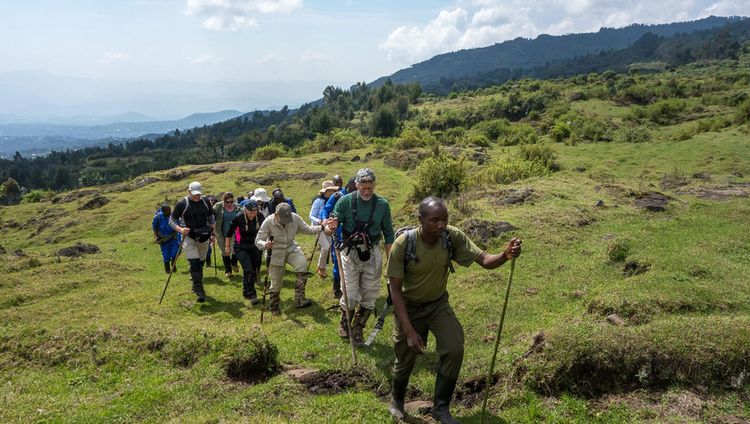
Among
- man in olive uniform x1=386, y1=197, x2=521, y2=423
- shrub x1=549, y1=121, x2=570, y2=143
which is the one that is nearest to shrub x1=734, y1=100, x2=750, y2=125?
shrub x1=549, y1=121, x2=570, y2=143

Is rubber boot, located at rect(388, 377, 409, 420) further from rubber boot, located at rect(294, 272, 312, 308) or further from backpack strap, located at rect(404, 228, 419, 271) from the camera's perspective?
rubber boot, located at rect(294, 272, 312, 308)

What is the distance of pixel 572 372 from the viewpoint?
6.55m

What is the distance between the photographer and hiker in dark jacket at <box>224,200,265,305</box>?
12545 millimetres

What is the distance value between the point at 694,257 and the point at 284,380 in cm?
1003

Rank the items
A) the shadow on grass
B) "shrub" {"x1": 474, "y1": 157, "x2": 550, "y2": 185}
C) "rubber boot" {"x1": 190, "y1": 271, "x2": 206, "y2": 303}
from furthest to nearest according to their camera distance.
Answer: "shrub" {"x1": 474, "y1": 157, "x2": 550, "y2": 185} < "rubber boot" {"x1": 190, "y1": 271, "x2": 206, "y2": 303} < the shadow on grass

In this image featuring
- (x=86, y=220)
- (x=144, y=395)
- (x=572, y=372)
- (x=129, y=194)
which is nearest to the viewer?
(x=572, y=372)

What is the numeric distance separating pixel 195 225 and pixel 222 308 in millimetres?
2372

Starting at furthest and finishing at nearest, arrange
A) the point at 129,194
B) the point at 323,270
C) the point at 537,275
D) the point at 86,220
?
the point at 129,194, the point at 86,220, the point at 537,275, the point at 323,270

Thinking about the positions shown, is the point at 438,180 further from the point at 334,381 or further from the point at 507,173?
the point at 334,381

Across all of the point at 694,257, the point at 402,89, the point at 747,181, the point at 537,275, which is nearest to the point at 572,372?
the point at 537,275

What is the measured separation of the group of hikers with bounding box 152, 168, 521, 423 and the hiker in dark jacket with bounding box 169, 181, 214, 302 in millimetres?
26

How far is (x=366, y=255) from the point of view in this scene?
8992mm

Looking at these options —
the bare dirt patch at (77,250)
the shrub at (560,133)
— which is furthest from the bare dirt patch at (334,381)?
the shrub at (560,133)

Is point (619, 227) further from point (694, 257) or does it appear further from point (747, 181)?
point (747, 181)
